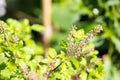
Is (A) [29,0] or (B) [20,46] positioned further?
(A) [29,0]

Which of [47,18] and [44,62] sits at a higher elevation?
[47,18]

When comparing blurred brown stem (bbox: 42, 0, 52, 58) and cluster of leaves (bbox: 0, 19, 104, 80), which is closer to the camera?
cluster of leaves (bbox: 0, 19, 104, 80)

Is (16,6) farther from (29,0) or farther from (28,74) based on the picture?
(28,74)

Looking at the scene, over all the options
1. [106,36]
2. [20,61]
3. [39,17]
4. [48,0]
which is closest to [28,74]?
[20,61]

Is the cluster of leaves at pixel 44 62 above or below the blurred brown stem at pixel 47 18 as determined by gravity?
below

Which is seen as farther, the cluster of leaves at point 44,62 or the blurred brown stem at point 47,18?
the blurred brown stem at point 47,18

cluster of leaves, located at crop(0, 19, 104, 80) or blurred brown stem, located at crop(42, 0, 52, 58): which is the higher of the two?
blurred brown stem, located at crop(42, 0, 52, 58)

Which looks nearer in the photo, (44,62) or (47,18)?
(44,62)

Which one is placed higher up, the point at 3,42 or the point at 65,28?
the point at 65,28

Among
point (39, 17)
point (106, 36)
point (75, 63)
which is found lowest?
point (75, 63)

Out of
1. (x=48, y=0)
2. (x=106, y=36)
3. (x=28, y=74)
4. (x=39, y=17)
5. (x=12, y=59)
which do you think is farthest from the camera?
(x=39, y=17)

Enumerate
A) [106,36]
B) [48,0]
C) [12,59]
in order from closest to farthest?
[12,59] < [106,36] < [48,0]
